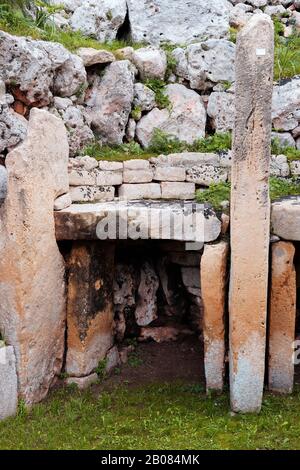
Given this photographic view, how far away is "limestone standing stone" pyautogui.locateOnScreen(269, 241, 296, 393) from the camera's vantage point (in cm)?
610

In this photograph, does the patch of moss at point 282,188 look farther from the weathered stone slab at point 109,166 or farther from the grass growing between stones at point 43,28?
the grass growing between stones at point 43,28

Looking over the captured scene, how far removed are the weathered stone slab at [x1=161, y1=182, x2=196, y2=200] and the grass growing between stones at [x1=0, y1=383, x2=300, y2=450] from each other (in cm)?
250

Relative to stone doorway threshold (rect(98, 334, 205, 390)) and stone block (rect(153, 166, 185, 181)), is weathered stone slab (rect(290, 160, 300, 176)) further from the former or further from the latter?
stone doorway threshold (rect(98, 334, 205, 390))

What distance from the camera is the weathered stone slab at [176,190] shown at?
7543mm

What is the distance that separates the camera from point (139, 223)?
6117mm

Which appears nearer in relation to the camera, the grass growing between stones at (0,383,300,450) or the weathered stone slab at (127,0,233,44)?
the grass growing between stones at (0,383,300,450)

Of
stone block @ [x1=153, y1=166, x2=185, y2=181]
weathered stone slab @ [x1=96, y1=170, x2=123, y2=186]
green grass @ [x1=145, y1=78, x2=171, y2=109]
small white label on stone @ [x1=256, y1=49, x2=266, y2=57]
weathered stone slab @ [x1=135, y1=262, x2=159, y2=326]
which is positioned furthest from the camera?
green grass @ [x1=145, y1=78, x2=171, y2=109]

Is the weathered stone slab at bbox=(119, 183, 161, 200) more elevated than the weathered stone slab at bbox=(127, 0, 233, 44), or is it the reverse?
the weathered stone slab at bbox=(127, 0, 233, 44)

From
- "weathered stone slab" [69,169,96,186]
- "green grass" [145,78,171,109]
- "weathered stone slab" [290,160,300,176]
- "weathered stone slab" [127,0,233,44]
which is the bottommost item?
"weathered stone slab" [69,169,96,186]

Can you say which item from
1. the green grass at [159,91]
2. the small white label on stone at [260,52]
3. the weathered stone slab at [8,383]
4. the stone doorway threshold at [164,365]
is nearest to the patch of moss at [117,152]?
the green grass at [159,91]

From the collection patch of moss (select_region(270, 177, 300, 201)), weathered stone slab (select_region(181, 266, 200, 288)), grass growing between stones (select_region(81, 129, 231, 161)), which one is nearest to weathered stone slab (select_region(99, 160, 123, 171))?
grass growing between stones (select_region(81, 129, 231, 161))

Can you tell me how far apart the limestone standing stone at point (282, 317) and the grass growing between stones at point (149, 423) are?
10.1 inches

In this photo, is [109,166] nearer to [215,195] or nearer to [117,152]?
[117,152]
